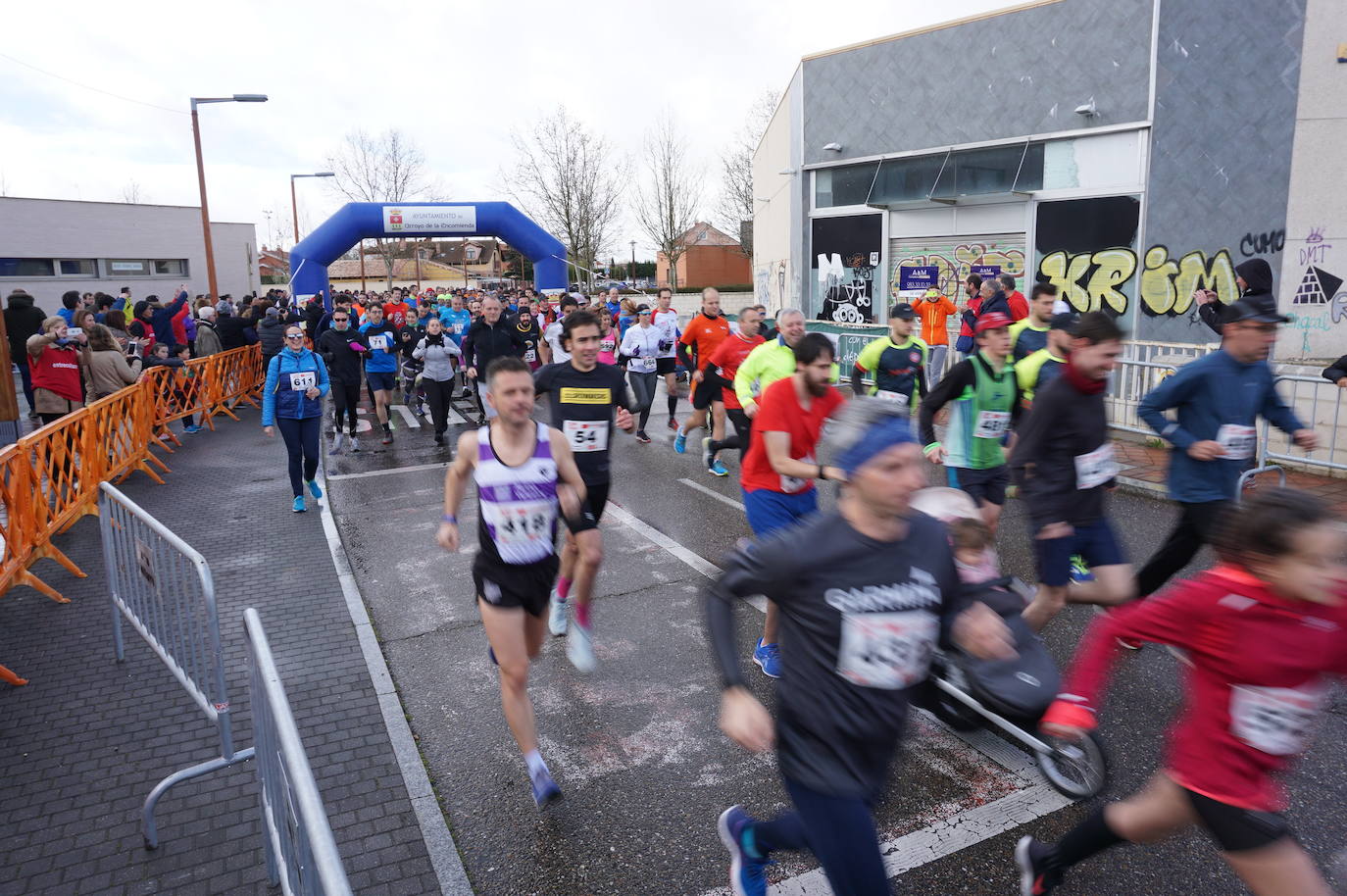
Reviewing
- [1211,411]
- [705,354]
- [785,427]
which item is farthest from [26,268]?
[1211,411]

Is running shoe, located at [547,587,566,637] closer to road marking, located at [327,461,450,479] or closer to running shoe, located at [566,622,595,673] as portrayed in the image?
running shoe, located at [566,622,595,673]

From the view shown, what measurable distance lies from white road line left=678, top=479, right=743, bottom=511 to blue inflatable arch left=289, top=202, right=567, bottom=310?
14.9 m

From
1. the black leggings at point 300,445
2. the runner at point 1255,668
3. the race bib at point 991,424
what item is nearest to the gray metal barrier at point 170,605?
the runner at point 1255,668

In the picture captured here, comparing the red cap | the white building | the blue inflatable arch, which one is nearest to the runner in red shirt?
the red cap

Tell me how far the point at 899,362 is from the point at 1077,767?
15.2 ft

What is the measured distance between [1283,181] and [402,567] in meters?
15.1

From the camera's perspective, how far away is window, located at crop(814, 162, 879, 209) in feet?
67.5

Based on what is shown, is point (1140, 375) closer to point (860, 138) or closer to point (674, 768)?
point (674, 768)

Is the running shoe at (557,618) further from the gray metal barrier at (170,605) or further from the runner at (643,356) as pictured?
the runner at (643,356)

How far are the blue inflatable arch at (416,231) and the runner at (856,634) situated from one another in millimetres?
21100

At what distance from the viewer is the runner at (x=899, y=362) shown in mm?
7883

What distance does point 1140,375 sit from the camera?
1083cm

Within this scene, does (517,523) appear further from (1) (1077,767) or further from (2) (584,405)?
(1) (1077,767)

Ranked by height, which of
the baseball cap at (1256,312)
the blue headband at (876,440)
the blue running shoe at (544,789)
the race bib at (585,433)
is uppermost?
the baseball cap at (1256,312)
